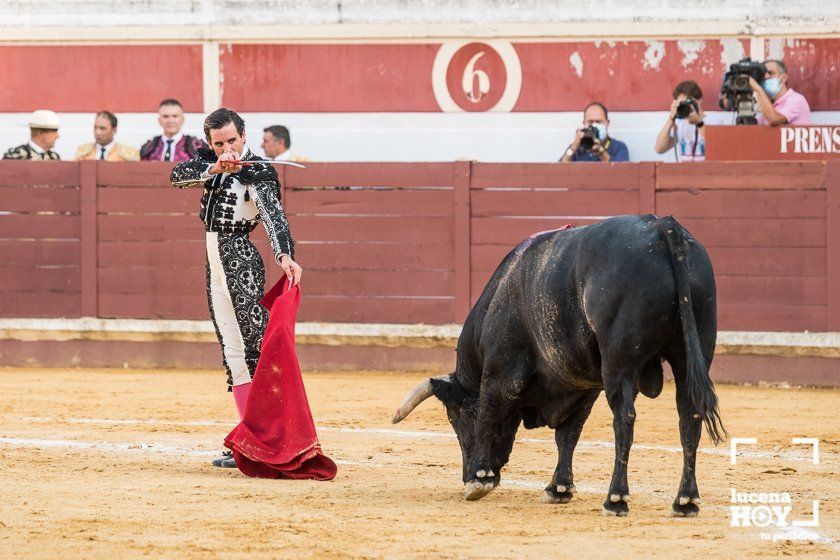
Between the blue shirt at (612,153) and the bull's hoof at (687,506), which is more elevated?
the blue shirt at (612,153)

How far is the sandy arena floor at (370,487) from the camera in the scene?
13.7 ft

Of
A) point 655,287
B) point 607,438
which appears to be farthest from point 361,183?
point 655,287

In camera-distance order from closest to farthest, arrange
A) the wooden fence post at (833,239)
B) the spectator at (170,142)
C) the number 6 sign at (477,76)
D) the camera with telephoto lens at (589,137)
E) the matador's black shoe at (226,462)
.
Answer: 1. the matador's black shoe at (226,462)
2. the wooden fence post at (833,239)
3. the camera with telephoto lens at (589,137)
4. the spectator at (170,142)
5. the number 6 sign at (477,76)

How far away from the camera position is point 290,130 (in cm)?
1113

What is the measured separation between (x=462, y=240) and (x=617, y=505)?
4935 mm

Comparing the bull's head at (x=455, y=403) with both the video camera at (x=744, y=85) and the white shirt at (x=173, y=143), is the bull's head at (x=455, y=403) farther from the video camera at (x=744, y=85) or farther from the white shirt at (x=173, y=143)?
the white shirt at (x=173, y=143)

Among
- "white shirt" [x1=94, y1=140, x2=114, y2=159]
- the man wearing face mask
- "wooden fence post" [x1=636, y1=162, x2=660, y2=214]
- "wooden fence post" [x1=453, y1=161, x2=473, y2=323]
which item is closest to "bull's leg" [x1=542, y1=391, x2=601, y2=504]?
"wooden fence post" [x1=636, y1=162, x2=660, y2=214]

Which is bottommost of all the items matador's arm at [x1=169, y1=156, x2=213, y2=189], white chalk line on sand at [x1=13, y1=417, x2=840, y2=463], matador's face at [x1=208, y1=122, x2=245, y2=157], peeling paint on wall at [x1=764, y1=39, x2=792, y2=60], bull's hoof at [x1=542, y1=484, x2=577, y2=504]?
white chalk line on sand at [x1=13, y1=417, x2=840, y2=463]

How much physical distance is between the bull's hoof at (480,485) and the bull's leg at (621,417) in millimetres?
528

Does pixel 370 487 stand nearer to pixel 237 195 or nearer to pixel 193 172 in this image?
pixel 237 195

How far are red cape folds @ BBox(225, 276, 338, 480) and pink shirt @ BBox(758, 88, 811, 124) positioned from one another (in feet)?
15.1

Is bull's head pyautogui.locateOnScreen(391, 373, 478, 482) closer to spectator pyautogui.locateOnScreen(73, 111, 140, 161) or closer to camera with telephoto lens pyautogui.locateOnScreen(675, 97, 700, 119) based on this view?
camera with telephoto lens pyautogui.locateOnScreen(675, 97, 700, 119)

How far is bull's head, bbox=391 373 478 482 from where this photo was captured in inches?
206

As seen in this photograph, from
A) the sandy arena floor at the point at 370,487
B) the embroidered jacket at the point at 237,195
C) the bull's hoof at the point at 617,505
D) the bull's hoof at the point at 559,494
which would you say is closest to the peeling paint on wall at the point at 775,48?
the sandy arena floor at the point at 370,487
